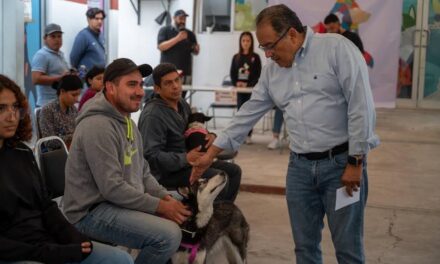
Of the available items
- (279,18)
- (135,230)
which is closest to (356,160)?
(279,18)

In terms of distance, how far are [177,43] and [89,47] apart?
2266 millimetres

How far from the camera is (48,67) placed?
635 centimetres

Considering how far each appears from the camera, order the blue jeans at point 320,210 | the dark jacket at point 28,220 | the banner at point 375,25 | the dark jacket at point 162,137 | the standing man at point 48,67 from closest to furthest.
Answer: the dark jacket at point 28,220, the blue jeans at point 320,210, the dark jacket at point 162,137, the standing man at point 48,67, the banner at point 375,25

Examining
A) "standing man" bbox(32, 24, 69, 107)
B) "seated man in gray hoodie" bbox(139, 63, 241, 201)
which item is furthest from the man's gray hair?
"standing man" bbox(32, 24, 69, 107)

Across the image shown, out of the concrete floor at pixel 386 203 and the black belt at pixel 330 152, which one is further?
the concrete floor at pixel 386 203

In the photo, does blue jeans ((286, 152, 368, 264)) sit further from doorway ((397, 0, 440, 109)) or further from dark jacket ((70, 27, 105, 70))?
doorway ((397, 0, 440, 109))

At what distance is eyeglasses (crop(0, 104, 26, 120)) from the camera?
2404mm

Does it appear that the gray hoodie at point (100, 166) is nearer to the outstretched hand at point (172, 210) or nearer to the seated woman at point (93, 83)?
the outstretched hand at point (172, 210)

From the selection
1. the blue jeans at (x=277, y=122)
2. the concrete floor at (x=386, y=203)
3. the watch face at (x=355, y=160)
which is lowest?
the concrete floor at (x=386, y=203)

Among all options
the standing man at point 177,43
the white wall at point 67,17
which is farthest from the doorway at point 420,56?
the white wall at point 67,17

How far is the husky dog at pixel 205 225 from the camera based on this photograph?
123 inches

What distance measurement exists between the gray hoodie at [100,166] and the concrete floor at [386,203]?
155cm

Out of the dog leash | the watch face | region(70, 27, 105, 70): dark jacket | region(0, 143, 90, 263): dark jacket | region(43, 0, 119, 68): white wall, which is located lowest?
the dog leash

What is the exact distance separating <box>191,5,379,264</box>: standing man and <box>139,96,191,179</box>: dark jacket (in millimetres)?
1101
